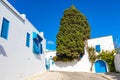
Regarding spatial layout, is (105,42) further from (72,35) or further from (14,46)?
(14,46)

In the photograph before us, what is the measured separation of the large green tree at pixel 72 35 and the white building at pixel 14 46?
10.2 m

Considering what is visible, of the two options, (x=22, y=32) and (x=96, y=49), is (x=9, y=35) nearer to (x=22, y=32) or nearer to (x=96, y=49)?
(x=22, y=32)

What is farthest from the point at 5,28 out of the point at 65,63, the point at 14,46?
the point at 65,63

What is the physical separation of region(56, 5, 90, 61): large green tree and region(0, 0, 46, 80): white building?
1021 cm

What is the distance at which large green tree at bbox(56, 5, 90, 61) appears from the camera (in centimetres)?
2570

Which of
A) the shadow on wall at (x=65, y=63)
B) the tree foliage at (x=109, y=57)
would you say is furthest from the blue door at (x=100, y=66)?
the shadow on wall at (x=65, y=63)

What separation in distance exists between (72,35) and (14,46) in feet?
51.3

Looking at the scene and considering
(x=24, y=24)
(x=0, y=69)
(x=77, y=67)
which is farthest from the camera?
Result: (x=77, y=67)

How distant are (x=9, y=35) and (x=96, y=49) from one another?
17.1 m

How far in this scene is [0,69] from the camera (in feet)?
31.5

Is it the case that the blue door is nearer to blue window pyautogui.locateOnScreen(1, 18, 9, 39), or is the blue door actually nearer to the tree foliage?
the tree foliage

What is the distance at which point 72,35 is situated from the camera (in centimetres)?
2648

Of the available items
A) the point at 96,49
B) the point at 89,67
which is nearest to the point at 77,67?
the point at 89,67

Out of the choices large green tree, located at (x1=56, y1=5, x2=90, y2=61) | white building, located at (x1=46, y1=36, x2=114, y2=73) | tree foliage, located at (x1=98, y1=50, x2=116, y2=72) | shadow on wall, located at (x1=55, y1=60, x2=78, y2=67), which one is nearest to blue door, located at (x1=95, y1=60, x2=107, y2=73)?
white building, located at (x1=46, y1=36, x2=114, y2=73)
